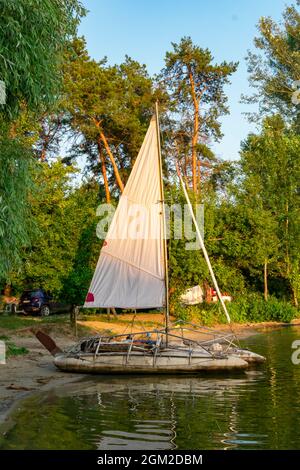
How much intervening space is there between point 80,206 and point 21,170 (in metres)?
26.8

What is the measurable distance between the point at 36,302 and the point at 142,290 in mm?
20979

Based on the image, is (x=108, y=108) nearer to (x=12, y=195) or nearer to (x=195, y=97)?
(x=195, y=97)

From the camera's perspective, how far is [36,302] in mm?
43438

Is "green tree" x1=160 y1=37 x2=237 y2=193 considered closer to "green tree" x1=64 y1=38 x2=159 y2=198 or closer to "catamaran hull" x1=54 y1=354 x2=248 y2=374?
"green tree" x1=64 y1=38 x2=159 y2=198

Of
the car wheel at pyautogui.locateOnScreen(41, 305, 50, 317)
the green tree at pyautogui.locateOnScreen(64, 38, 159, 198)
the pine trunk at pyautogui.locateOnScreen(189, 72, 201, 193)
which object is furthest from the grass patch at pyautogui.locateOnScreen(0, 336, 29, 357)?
the pine trunk at pyautogui.locateOnScreen(189, 72, 201, 193)

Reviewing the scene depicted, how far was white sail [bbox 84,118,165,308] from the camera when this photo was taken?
79.3 feet

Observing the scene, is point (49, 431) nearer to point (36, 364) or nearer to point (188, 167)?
point (36, 364)

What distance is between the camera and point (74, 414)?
52.1 feet

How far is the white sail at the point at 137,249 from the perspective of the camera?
79.3 ft

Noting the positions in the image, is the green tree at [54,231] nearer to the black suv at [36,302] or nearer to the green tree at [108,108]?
the black suv at [36,302]

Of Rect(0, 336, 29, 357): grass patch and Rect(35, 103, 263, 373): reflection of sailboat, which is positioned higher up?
Rect(35, 103, 263, 373): reflection of sailboat

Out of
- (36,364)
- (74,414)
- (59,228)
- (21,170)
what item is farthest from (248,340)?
(21,170)
